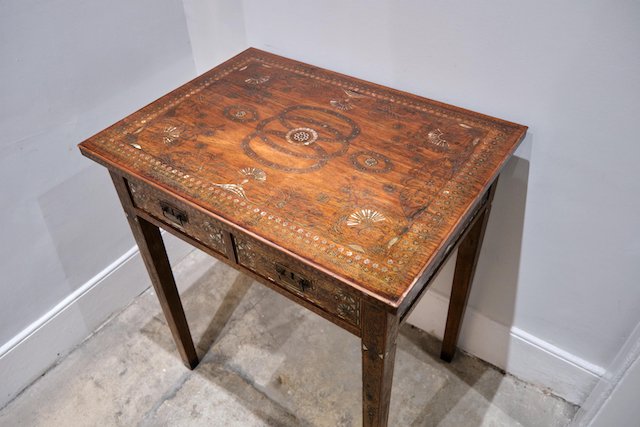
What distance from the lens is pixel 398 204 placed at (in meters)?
1.09

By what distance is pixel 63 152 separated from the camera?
1607 mm

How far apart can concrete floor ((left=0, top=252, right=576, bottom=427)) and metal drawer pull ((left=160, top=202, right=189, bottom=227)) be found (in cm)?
75

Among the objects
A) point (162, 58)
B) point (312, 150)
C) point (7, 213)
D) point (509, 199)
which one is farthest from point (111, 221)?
point (509, 199)

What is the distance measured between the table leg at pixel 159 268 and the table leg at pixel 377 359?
681 mm

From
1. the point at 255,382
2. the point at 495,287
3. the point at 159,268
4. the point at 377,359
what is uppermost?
the point at 377,359

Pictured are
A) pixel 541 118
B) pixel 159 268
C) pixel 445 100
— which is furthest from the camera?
pixel 159 268

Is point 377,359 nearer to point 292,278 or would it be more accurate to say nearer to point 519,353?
point 292,278

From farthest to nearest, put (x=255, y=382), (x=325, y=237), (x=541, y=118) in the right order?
(x=255, y=382) → (x=541, y=118) → (x=325, y=237)

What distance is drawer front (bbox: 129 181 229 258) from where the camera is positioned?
117 cm

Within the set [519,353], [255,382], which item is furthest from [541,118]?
[255,382]

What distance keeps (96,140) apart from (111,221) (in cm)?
64

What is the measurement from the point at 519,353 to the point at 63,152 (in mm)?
1552

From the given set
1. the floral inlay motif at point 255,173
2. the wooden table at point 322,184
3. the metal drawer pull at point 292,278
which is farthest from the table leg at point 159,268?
the metal drawer pull at point 292,278

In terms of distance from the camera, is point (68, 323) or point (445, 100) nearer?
point (445, 100)
